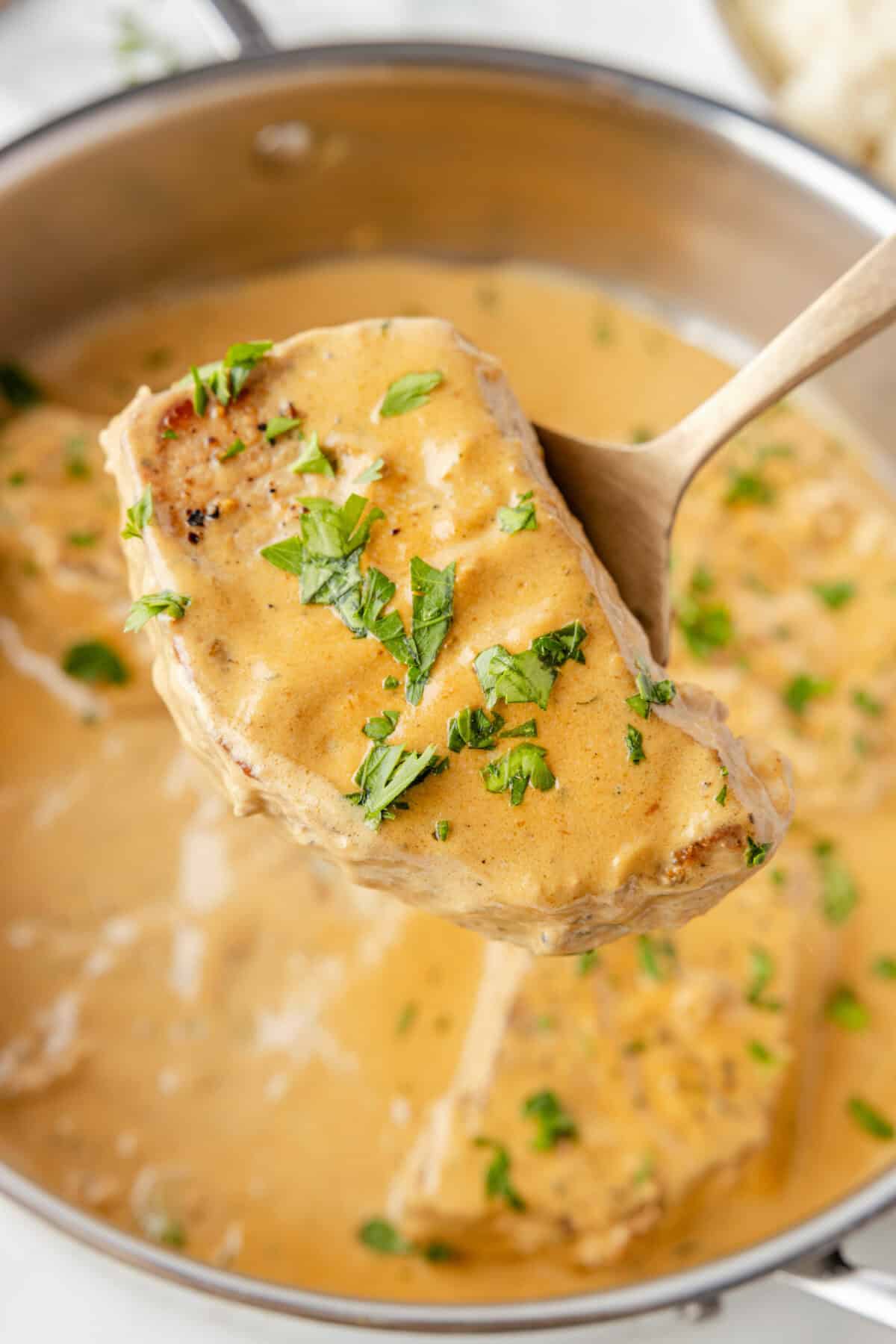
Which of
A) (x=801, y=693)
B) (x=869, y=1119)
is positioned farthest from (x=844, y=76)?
(x=869, y=1119)

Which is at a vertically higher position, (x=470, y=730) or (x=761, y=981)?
(x=470, y=730)

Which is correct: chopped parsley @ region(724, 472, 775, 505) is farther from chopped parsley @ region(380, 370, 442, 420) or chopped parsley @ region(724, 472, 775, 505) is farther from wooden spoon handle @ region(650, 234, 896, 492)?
chopped parsley @ region(380, 370, 442, 420)

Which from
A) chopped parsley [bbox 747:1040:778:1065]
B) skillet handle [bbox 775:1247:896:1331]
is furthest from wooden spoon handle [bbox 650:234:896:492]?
skillet handle [bbox 775:1247:896:1331]

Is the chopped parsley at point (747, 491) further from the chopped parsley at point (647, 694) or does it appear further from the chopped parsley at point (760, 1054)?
the chopped parsley at point (647, 694)

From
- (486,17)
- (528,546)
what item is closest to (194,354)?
(486,17)

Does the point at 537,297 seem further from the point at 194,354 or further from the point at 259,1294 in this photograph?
the point at 259,1294

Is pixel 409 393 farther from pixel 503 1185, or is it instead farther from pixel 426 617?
pixel 503 1185
